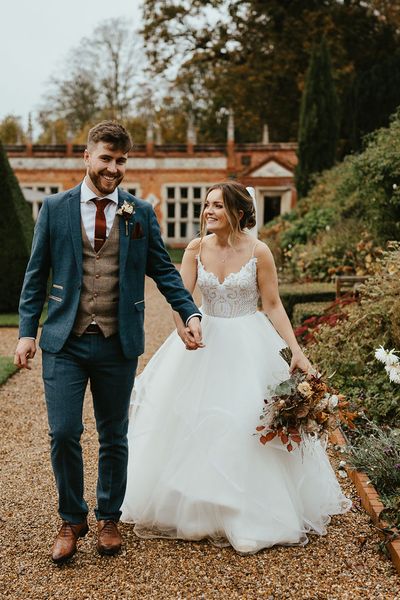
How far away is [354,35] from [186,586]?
25.3m

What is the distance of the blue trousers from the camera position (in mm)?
2771

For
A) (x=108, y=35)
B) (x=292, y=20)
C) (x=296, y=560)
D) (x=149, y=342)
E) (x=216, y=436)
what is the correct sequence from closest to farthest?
(x=296, y=560) → (x=216, y=436) → (x=149, y=342) → (x=292, y=20) → (x=108, y=35)

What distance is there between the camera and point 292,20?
24.2 meters

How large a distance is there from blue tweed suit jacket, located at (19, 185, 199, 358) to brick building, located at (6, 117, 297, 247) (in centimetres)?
2230

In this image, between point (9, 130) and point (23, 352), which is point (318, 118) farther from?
point (9, 130)

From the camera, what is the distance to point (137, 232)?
2908mm

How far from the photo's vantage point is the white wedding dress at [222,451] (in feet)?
9.75

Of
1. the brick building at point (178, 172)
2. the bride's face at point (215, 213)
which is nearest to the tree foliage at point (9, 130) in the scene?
the brick building at point (178, 172)

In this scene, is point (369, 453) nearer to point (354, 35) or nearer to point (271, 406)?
point (271, 406)

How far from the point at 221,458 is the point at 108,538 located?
0.61 m

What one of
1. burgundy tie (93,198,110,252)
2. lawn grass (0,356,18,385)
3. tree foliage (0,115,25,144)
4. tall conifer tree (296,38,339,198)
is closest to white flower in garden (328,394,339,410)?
burgundy tie (93,198,110,252)

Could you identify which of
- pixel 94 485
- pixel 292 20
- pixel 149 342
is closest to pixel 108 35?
pixel 292 20

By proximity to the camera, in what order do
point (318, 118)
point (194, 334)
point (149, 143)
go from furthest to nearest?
point (149, 143) → point (318, 118) → point (194, 334)

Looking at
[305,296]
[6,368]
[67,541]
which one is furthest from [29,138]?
[67,541]
